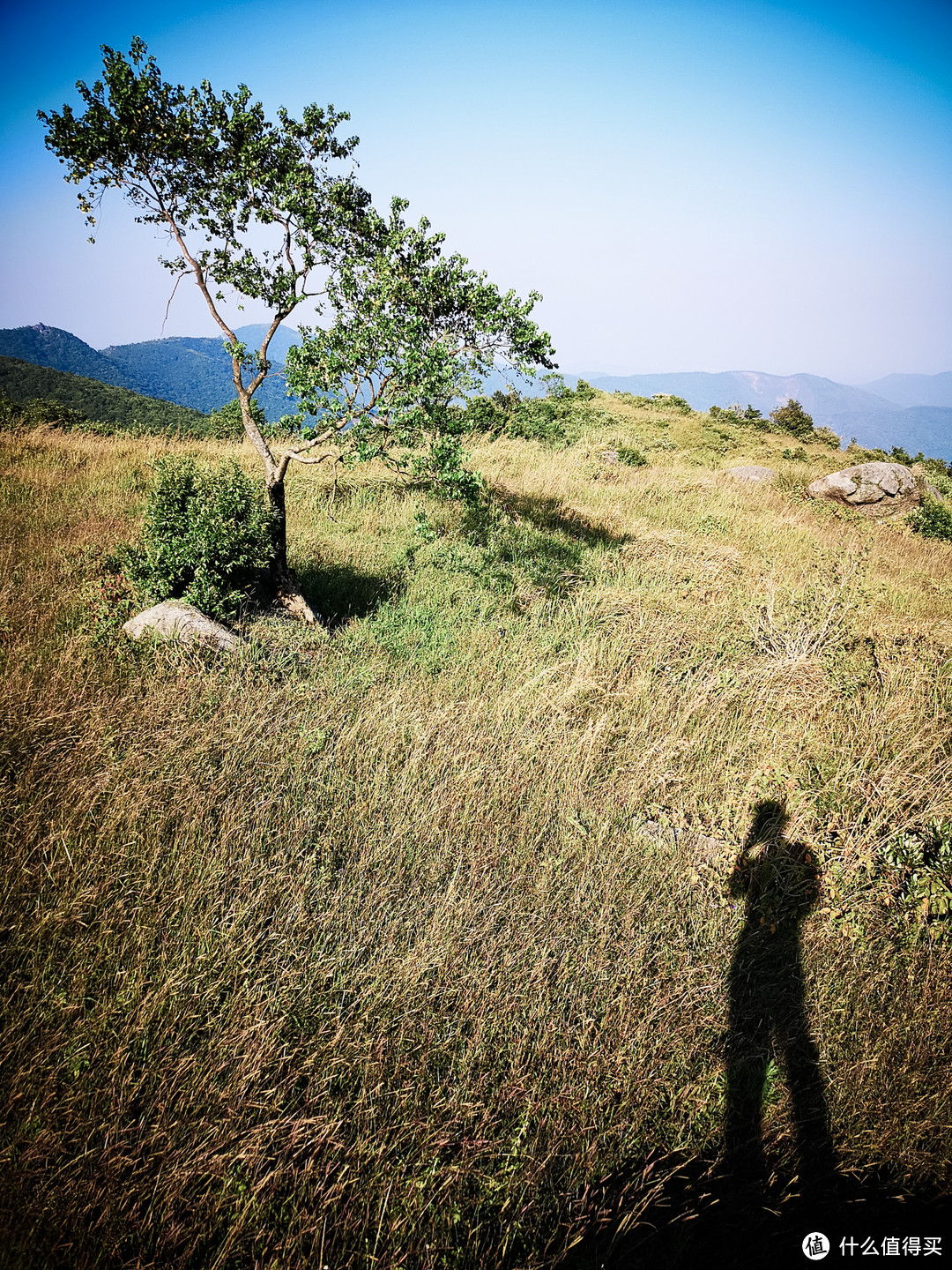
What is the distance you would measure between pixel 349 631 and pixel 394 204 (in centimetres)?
455

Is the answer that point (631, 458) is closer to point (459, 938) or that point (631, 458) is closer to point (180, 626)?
point (180, 626)

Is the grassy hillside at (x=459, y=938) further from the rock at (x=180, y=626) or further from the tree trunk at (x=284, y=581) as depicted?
the tree trunk at (x=284, y=581)

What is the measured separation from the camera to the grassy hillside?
1.83 m

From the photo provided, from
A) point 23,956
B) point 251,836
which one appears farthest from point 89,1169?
point 251,836

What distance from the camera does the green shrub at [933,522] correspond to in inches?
532

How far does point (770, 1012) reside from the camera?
8.86 feet

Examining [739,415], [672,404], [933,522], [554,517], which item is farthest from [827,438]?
[554,517]

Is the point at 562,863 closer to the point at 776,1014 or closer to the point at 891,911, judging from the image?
the point at 776,1014

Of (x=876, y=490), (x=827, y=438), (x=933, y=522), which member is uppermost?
(x=827, y=438)

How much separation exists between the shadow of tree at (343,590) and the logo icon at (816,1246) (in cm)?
511

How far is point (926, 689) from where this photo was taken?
5234mm

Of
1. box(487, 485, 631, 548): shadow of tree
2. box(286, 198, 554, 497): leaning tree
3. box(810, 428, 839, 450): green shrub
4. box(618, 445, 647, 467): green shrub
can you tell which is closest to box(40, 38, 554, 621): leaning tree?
box(286, 198, 554, 497): leaning tree

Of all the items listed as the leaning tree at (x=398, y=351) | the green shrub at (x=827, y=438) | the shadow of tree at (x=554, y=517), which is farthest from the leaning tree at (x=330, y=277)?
the green shrub at (x=827, y=438)

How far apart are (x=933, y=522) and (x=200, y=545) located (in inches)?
686
